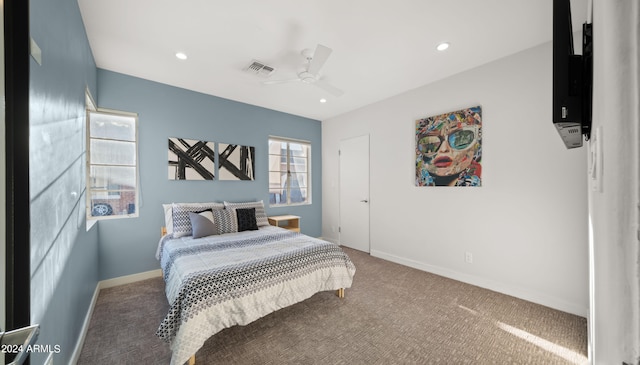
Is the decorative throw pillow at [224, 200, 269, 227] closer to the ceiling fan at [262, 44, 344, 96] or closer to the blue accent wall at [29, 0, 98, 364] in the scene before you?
the blue accent wall at [29, 0, 98, 364]

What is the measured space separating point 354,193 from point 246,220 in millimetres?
2036

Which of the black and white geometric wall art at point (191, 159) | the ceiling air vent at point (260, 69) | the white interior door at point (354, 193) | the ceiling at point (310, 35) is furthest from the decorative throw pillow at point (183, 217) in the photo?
the white interior door at point (354, 193)

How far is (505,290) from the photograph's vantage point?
2742 mm

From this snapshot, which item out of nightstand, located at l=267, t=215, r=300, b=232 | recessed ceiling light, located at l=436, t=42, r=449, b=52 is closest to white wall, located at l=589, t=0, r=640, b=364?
recessed ceiling light, located at l=436, t=42, r=449, b=52

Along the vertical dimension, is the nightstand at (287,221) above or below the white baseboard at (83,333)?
above

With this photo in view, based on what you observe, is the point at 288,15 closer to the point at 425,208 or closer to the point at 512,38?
the point at 512,38

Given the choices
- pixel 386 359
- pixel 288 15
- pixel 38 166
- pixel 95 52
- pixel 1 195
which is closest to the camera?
pixel 1 195

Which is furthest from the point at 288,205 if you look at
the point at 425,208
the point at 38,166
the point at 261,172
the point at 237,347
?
the point at 38,166

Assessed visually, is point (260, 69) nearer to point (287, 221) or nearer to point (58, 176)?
point (58, 176)

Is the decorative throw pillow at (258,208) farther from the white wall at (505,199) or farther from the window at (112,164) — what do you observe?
the white wall at (505,199)

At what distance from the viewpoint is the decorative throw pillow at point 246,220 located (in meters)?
3.42

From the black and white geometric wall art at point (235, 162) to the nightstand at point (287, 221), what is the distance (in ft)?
2.70

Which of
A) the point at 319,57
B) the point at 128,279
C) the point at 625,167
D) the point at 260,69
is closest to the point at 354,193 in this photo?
the point at 260,69

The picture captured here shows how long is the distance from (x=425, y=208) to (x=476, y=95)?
5.12ft
